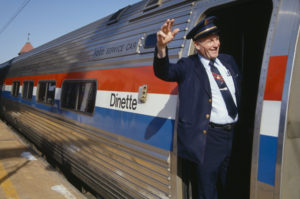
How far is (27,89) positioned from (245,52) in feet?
19.6

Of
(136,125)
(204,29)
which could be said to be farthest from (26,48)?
(204,29)

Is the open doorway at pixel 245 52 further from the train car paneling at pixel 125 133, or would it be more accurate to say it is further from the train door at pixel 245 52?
the train car paneling at pixel 125 133

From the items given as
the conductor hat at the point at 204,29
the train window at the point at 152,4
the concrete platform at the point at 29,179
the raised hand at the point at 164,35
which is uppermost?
the train window at the point at 152,4

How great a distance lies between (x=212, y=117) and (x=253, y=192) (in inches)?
Answer: 21.8

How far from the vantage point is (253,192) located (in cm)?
151

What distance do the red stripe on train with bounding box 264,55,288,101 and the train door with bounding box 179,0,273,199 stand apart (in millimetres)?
756

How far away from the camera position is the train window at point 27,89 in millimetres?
6418

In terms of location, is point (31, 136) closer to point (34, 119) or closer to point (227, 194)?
point (34, 119)

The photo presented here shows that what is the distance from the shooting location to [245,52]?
2.73 metres

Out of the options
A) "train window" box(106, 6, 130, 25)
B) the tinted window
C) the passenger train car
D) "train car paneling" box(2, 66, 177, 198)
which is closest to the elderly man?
the passenger train car

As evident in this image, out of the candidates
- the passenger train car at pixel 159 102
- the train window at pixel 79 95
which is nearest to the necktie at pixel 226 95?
the passenger train car at pixel 159 102

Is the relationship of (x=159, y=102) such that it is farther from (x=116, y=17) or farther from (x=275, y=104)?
(x=116, y=17)

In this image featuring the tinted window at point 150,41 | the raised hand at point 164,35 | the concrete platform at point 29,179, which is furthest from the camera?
the concrete platform at point 29,179

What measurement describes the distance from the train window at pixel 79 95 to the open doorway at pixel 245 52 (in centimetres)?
186
